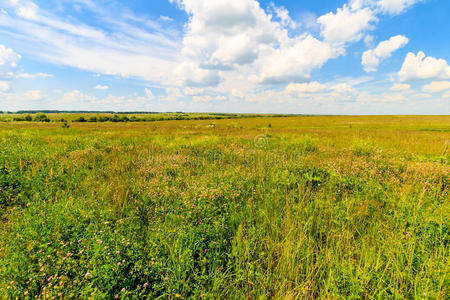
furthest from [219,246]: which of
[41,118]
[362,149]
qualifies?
[41,118]

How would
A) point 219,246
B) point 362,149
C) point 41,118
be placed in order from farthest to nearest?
point 41,118, point 362,149, point 219,246

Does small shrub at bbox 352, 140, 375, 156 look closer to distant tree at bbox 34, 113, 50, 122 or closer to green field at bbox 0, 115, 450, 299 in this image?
green field at bbox 0, 115, 450, 299

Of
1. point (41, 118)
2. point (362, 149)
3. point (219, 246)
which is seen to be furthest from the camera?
point (41, 118)

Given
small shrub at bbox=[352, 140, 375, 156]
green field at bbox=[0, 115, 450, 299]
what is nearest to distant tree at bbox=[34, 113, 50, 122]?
green field at bbox=[0, 115, 450, 299]

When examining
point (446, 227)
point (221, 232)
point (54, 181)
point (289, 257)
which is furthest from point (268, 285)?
point (54, 181)

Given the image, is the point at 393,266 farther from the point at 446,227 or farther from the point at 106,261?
the point at 106,261

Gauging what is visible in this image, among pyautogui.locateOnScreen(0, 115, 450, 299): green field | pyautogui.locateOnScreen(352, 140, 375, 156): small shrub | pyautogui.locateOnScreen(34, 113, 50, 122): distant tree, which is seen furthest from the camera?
pyautogui.locateOnScreen(34, 113, 50, 122): distant tree

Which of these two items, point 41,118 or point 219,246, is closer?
point 219,246

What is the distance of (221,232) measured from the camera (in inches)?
110

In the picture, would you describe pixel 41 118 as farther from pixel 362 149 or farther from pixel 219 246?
pixel 362 149

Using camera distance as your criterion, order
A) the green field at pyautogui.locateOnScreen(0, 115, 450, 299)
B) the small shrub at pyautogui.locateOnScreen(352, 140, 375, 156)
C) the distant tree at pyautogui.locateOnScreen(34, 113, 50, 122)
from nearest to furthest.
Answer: the green field at pyautogui.locateOnScreen(0, 115, 450, 299), the small shrub at pyautogui.locateOnScreen(352, 140, 375, 156), the distant tree at pyautogui.locateOnScreen(34, 113, 50, 122)

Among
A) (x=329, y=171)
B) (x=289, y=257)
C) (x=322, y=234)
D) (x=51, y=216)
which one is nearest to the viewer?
(x=289, y=257)

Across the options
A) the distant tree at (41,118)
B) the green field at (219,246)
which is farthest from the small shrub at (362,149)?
the distant tree at (41,118)

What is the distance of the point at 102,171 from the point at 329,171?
7.55 metres
